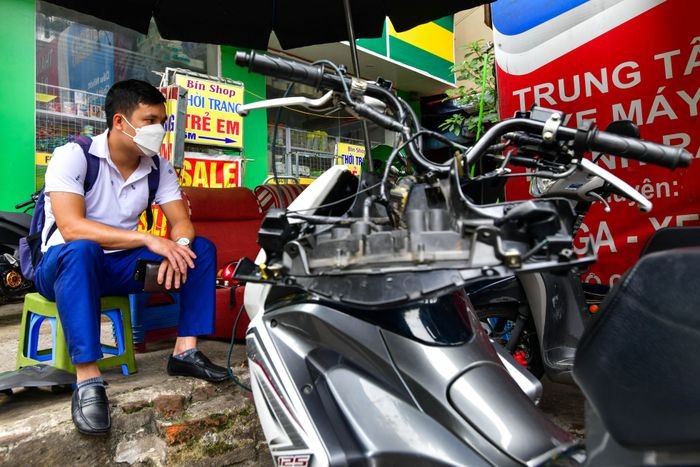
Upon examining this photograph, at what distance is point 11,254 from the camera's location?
14.7 ft

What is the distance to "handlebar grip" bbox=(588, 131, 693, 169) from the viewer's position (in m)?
0.96

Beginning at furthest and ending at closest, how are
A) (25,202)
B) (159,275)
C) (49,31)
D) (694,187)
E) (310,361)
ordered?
(49,31) → (25,202) → (694,187) → (159,275) → (310,361)

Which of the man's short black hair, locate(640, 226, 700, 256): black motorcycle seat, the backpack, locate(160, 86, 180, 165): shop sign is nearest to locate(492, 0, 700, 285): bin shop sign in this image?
locate(640, 226, 700, 256): black motorcycle seat

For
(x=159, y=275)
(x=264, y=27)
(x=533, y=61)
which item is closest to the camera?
(x=159, y=275)

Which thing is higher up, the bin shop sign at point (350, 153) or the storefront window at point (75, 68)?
the storefront window at point (75, 68)

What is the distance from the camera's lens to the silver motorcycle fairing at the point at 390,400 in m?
0.95

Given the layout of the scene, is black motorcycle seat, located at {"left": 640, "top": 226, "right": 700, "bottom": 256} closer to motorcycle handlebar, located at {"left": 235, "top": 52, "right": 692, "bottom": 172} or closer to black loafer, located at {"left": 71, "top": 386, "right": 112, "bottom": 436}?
motorcycle handlebar, located at {"left": 235, "top": 52, "right": 692, "bottom": 172}

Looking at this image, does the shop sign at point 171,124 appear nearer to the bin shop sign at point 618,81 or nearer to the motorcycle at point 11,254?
the motorcycle at point 11,254

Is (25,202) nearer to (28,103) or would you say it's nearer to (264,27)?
(28,103)

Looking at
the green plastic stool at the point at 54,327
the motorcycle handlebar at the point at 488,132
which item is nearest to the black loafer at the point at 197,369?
the green plastic stool at the point at 54,327

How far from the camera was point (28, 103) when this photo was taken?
16.2 feet

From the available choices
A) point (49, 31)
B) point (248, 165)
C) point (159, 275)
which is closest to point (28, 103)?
point (49, 31)

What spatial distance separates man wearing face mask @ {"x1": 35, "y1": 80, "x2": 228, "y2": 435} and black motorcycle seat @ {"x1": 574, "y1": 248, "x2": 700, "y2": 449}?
1673mm

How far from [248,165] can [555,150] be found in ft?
20.3
